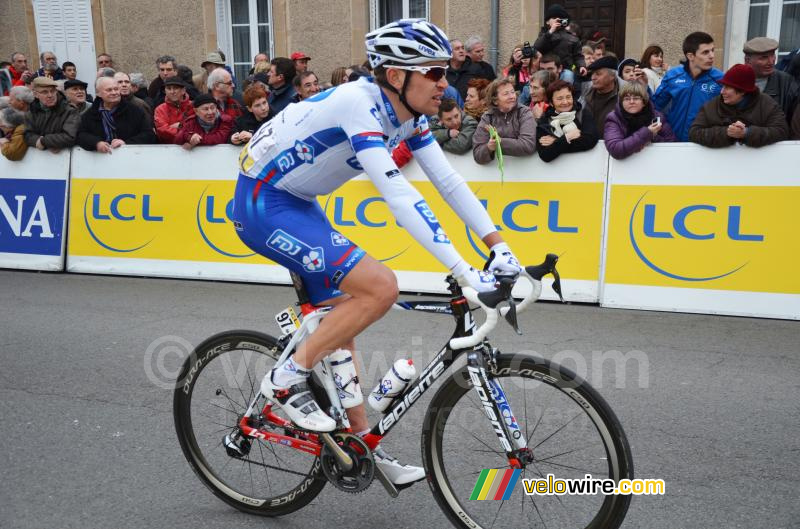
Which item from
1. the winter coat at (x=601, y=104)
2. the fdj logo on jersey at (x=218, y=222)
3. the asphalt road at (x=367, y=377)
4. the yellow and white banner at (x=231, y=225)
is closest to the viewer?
the asphalt road at (x=367, y=377)

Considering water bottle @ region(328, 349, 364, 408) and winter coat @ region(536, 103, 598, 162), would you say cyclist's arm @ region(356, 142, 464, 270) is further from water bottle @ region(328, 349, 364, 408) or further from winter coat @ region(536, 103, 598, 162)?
winter coat @ region(536, 103, 598, 162)

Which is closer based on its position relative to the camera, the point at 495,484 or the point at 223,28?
the point at 495,484

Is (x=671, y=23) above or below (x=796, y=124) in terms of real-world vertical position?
above

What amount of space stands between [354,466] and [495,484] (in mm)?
593

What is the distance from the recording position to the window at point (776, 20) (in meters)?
12.2

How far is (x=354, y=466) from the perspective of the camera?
3410mm

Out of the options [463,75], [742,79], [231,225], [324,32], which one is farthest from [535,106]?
[324,32]

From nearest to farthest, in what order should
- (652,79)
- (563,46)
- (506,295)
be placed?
(506,295) → (652,79) → (563,46)

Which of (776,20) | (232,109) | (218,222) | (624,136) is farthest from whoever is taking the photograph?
(776,20)

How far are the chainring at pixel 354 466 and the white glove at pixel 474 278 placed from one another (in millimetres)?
933

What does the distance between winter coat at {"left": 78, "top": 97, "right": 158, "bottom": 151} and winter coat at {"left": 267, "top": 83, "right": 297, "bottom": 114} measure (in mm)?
1625

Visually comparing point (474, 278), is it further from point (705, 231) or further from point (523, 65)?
point (523, 65)

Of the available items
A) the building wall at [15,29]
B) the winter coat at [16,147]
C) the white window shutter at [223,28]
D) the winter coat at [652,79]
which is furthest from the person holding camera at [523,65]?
the building wall at [15,29]

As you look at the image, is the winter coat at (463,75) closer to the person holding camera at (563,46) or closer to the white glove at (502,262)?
the person holding camera at (563,46)
